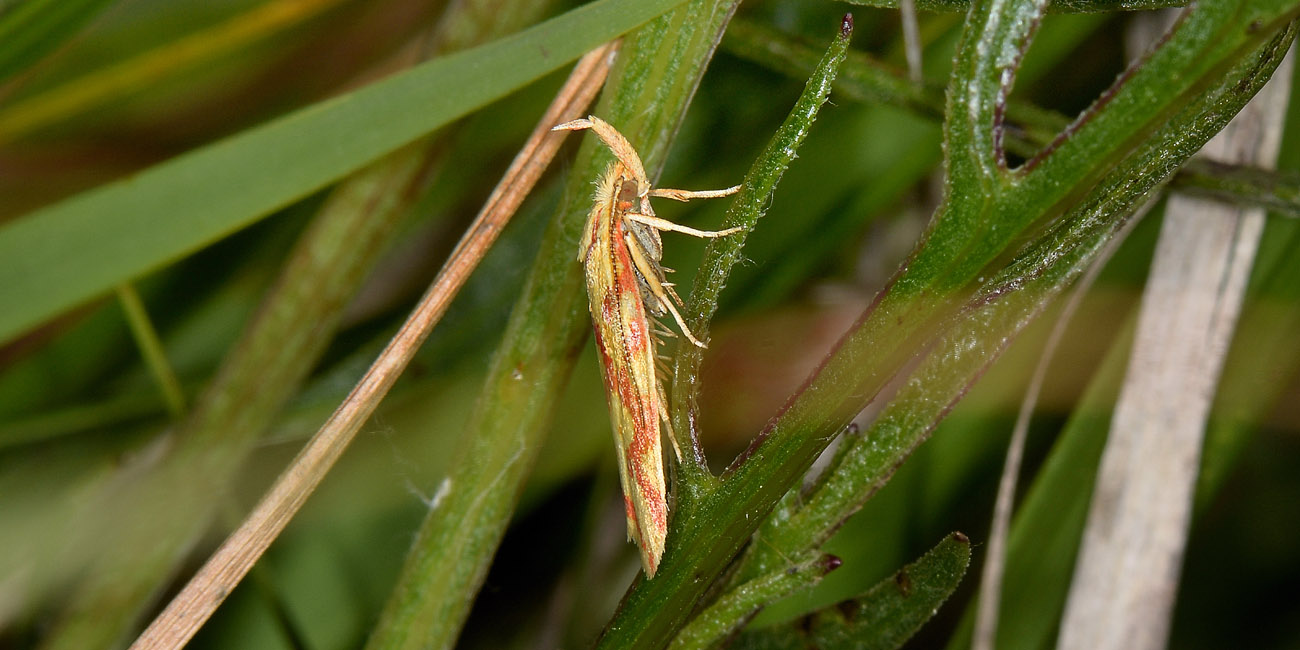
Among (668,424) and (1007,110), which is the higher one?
(1007,110)

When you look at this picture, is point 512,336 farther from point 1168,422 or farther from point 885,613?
point 1168,422

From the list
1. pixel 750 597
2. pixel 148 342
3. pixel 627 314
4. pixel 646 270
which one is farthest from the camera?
pixel 148 342

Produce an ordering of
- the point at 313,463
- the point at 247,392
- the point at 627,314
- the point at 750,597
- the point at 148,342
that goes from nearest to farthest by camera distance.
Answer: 1. the point at 750,597
2. the point at 313,463
3. the point at 627,314
4. the point at 247,392
5. the point at 148,342

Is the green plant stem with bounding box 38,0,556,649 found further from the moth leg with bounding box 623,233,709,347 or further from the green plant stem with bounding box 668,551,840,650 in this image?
the green plant stem with bounding box 668,551,840,650

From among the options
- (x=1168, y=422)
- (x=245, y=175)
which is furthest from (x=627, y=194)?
(x=1168, y=422)

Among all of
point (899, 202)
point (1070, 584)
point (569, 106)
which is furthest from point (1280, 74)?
point (569, 106)

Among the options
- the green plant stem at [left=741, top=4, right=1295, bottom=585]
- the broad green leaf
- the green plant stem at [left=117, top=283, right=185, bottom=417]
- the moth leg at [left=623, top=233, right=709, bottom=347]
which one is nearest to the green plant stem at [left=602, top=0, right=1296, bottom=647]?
the green plant stem at [left=741, top=4, right=1295, bottom=585]

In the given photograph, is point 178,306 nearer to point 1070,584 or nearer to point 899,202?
point 899,202
